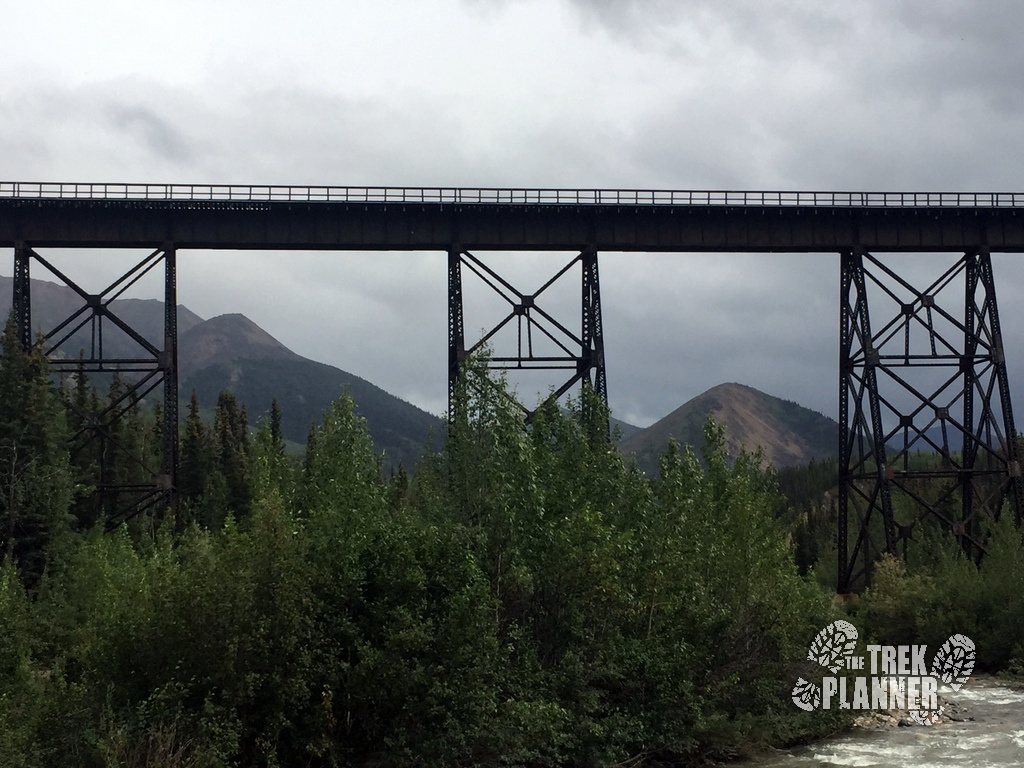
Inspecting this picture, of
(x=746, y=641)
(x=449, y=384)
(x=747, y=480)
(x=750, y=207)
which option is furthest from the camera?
(x=750, y=207)

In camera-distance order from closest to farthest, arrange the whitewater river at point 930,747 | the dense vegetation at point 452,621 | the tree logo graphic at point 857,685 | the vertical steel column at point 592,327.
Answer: the dense vegetation at point 452,621 → the whitewater river at point 930,747 → the tree logo graphic at point 857,685 → the vertical steel column at point 592,327

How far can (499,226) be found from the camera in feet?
103

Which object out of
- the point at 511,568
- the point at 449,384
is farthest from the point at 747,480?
the point at 449,384

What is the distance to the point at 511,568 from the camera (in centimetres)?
1791

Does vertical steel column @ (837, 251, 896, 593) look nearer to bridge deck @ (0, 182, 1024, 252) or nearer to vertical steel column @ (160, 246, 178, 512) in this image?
bridge deck @ (0, 182, 1024, 252)

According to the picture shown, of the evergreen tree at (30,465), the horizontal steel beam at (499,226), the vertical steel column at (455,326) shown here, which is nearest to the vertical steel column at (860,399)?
the horizontal steel beam at (499,226)

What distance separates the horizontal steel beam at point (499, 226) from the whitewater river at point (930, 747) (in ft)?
46.9

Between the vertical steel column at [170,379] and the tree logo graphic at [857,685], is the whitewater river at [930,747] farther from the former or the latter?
the vertical steel column at [170,379]

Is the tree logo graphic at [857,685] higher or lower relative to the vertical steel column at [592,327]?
lower

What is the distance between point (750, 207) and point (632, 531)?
15.2 m

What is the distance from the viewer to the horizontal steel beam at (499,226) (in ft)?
100

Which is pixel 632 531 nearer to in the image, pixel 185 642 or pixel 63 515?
pixel 185 642

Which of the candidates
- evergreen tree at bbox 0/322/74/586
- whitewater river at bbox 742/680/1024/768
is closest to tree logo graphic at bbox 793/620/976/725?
whitewater river at bbox 742/680/1024/768

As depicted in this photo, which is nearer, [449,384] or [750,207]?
[449,384]
